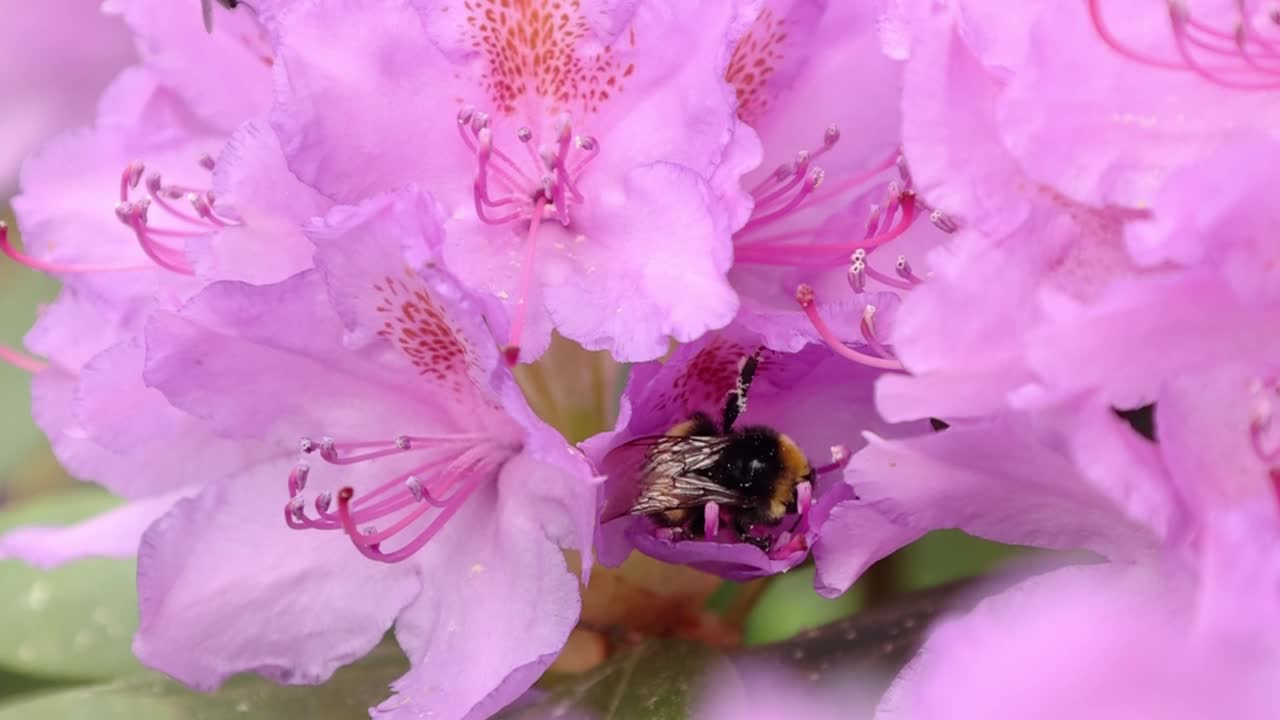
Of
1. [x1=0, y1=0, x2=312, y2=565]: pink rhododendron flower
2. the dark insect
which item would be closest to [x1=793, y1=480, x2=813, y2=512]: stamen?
[x1=0, y1=0, x2=312, y2=565]: pink rhododendron flower

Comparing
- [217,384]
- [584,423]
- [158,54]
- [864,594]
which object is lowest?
[864,594]

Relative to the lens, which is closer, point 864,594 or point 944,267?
point 944,267

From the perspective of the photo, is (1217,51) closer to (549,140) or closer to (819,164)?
(819,164)

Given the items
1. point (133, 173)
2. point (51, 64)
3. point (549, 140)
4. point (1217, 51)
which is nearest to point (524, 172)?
point (549, 140)

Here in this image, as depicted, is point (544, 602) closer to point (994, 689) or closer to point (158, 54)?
point (994, 689)

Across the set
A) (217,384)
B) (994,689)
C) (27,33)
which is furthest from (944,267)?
(27,33)

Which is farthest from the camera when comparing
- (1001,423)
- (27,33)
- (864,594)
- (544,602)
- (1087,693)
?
(27,33)
